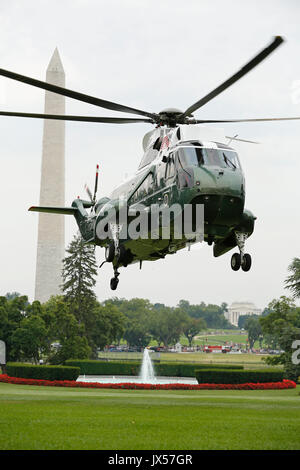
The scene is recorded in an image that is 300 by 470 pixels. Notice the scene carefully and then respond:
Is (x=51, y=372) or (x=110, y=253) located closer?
(x=110, y=253)

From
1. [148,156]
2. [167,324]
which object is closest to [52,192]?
[148,156]

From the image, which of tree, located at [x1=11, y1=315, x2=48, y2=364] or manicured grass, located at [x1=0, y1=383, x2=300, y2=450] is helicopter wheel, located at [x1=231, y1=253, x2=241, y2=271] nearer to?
manicured grass, located at [x1=0, y1=383, x2=300, y2=450]

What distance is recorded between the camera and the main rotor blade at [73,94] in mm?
15375

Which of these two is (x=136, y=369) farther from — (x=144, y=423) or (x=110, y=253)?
(x=110, y=253)

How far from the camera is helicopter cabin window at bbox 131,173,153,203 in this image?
2117 centimetres

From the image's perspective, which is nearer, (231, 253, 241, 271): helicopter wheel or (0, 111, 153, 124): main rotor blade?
(0, 111, 153, 124): main rotor blade

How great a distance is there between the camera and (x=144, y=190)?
21641 mm

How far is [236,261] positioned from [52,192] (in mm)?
65473

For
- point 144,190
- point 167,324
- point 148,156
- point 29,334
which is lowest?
point 29,334

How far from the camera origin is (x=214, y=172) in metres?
18.3

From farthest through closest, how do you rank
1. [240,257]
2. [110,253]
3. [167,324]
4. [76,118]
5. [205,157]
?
[167,324]
[110,253]
[240,257]
[76,118]
[205,157]

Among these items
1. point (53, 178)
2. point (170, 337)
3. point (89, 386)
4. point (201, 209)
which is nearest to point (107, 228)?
point (201, 209)

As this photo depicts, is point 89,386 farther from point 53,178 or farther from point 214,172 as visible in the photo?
point 53,178

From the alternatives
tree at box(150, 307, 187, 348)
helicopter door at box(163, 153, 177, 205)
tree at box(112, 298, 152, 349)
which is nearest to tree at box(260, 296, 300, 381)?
helicopter door at box(163, 153, 177, 205)
